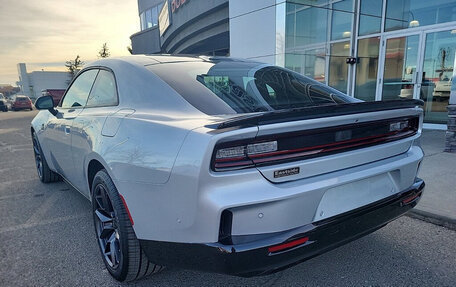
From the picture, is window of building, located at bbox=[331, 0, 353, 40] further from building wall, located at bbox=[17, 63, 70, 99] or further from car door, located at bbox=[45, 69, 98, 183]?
building wall, located at bbox=[17, 63, 70, 99]

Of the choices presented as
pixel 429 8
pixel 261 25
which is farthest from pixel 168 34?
pixel 429 8

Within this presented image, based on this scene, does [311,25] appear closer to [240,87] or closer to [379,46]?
[379,46]

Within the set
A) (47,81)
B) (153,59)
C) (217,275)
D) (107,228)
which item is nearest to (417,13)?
(153,59)

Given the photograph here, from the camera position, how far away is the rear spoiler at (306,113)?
1.47 meters

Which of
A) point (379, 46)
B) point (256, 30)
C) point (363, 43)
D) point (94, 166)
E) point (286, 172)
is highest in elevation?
point (256, 30)

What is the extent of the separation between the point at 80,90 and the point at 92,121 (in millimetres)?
997

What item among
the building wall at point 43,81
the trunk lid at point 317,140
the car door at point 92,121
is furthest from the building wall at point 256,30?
the building wall at point 43,81

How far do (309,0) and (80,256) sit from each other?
30.2 ft

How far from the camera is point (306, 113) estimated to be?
1630 mm

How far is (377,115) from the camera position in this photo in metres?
1.85

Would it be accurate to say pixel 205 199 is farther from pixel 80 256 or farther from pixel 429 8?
pixel 429 8

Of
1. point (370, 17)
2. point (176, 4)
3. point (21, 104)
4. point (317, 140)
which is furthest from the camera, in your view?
point (21, 104)

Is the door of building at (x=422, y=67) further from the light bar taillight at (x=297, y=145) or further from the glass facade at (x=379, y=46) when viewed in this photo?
the light bar taillight at (x=297, y=145)

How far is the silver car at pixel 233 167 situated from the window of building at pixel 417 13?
7.30 m
